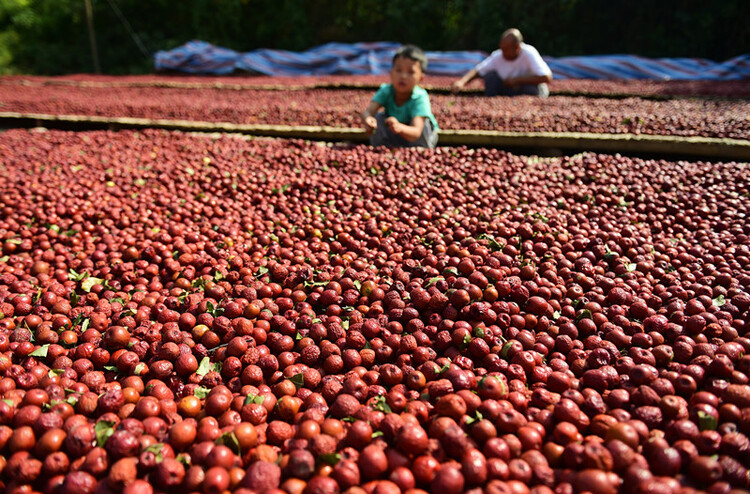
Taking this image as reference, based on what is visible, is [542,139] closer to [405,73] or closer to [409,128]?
[409,128]

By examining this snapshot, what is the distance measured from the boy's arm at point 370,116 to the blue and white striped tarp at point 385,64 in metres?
9.21

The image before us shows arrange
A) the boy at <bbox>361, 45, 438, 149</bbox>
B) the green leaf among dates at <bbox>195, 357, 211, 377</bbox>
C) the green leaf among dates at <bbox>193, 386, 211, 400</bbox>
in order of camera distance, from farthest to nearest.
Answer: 1. the boy at <bbox>361, 45, 438, 149</bbox>
2. the green leaf among dates at <bbox>195, 357, 211, 377</bbox>
3. the green leaf among dates at <bbox>193, 386, 211, 400</bbox>

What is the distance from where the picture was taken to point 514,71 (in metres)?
8.56

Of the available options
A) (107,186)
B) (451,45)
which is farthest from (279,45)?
(107,186)

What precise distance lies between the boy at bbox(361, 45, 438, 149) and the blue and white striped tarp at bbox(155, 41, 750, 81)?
918 cm

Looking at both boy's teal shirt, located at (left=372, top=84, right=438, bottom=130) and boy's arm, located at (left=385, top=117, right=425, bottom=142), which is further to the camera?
boy's teal shirt, located at (left=372, top=84, right=438, bottom=130)

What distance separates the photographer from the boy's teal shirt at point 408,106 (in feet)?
18.1

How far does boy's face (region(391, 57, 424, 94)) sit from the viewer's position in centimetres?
524

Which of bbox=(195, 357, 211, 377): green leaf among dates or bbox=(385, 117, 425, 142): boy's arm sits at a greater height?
bbox=(385, 117, 425, 142): boy's arm

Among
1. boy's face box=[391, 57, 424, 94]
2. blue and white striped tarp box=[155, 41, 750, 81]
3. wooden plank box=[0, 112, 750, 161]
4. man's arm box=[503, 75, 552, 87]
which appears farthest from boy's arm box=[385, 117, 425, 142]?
blue and white striped tarp box=[155, 41, 750, 81]

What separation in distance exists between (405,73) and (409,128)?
2.18ft

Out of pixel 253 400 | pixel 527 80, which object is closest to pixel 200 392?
pixel 253 400

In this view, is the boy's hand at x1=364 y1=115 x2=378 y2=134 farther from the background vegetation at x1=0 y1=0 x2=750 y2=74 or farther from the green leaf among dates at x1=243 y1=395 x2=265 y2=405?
the background vegetation at x1=0 y1=0 x2=750 y2=74

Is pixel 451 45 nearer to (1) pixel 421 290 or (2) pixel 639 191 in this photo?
(2) pixel 639 191
